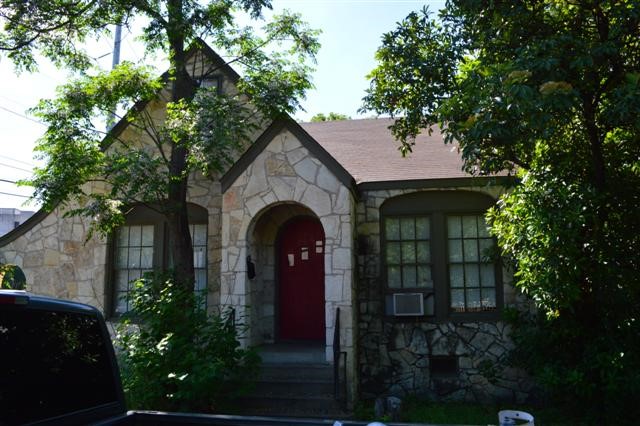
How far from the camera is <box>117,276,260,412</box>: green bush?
6371 mm

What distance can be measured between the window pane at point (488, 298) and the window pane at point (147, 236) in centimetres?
630

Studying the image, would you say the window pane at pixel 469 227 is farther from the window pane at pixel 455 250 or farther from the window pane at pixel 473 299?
the window pane at pixel 473 299

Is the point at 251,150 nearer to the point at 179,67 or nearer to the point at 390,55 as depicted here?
the point at 179,67

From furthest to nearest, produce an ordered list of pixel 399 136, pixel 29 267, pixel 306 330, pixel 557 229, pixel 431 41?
1. pixel 29 267
2. pixel 306 330
3. pixel 399 136
4. pixel 431 41
5. pixel 557 229

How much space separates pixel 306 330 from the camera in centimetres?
992

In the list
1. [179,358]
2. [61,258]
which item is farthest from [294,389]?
[61,258]

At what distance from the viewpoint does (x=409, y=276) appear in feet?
30.3

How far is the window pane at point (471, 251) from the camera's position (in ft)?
29.8

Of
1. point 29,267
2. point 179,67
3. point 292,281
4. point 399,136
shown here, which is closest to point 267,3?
point 179,67

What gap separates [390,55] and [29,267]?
8.44 meters

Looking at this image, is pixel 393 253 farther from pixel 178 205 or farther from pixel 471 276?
pixel 178 205

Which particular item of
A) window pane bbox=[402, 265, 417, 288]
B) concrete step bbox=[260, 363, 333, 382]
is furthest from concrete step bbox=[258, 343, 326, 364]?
window pane bbox=[402, 265, 417, 288]

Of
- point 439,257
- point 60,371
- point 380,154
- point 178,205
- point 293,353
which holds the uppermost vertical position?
point 380,154

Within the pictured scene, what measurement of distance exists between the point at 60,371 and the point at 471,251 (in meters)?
7.48
